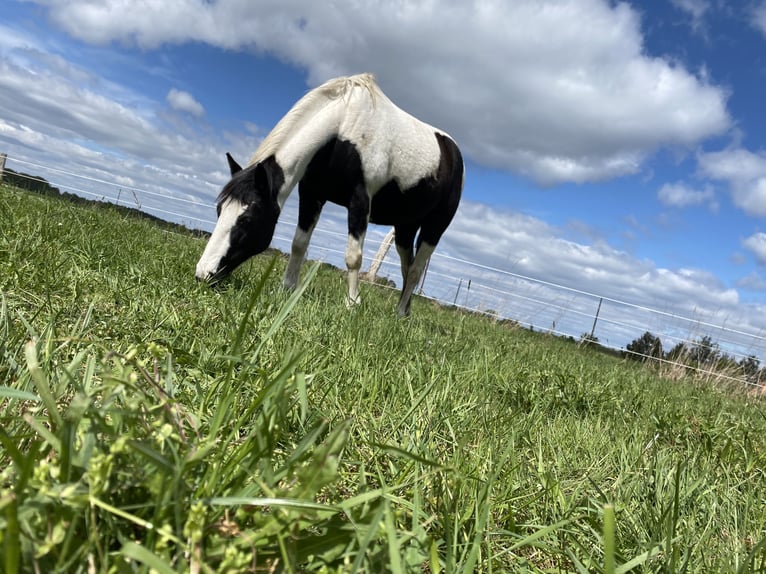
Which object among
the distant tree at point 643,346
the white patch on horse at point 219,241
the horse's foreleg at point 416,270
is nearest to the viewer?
the white patch on horse at point 219,241

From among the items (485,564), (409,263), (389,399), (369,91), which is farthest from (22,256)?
(409,263)

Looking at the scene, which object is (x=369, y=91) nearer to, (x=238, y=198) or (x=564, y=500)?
(x=238, y=198)

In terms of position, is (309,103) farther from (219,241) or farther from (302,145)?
(219,241)

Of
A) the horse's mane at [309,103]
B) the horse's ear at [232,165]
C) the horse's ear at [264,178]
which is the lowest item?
the horse's ear at [264,178]

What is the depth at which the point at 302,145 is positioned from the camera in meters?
4.39

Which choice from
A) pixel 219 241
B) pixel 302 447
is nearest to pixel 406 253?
pixel 219 241

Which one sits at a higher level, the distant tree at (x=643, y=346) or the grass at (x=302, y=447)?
the distant tree at (x=643, y=346)

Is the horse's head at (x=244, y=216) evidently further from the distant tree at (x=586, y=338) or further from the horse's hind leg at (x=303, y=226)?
the distant tree at (x=586, y=338)

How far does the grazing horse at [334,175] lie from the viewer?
3.98 m

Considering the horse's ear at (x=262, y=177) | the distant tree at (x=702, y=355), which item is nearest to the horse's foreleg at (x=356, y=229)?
the horse's ear at (x=262, y=177)

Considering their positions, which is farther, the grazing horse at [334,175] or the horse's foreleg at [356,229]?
the horse's foreleg at [356,229]

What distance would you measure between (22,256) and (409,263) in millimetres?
5023

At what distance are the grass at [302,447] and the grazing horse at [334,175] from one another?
715 millimetres

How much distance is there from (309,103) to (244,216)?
150 centimetres
